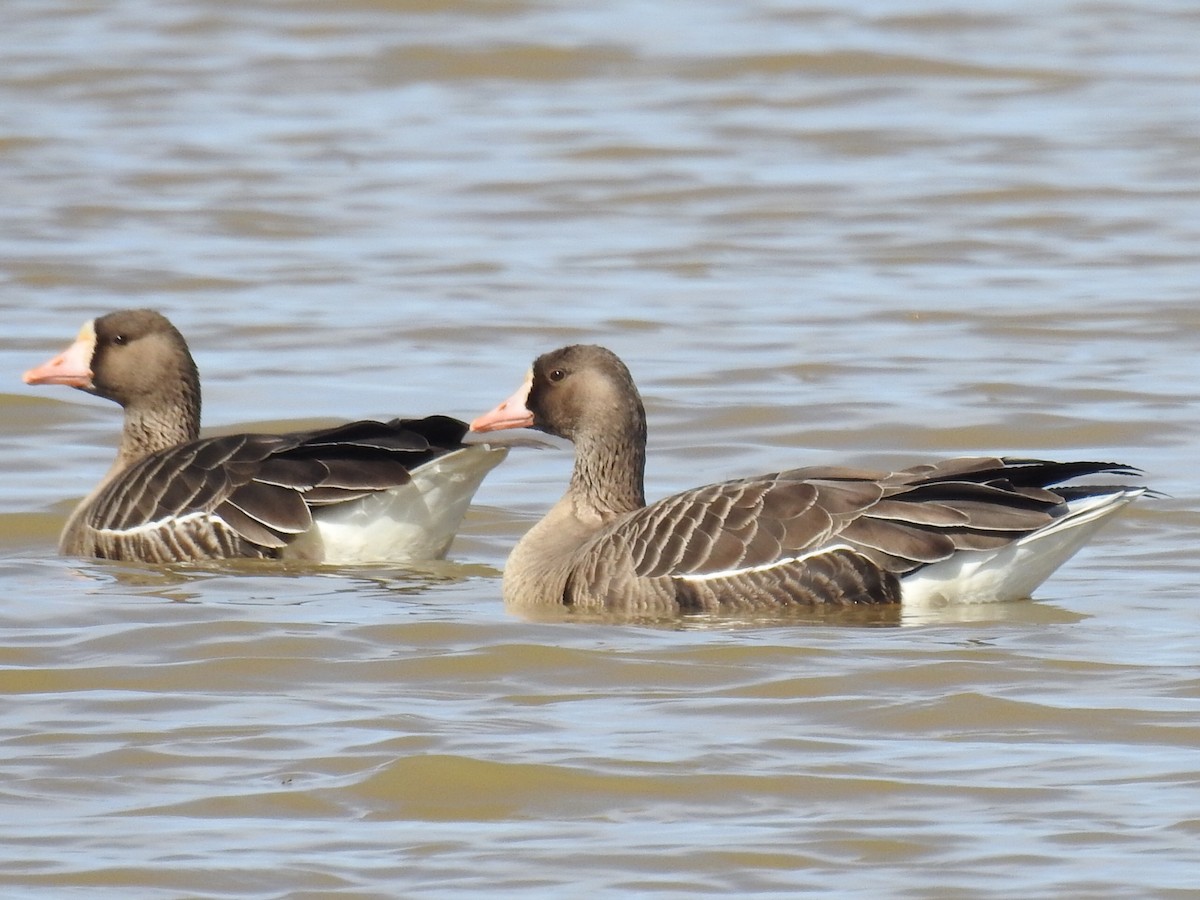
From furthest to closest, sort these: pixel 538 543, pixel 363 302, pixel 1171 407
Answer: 1. pixel 363 302
2. pixel 1171 407
3. pixel 538 543

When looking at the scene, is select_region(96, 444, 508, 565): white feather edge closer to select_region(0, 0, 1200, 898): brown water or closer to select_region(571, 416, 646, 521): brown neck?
select_region(0, 0, 1200, 898): brown water

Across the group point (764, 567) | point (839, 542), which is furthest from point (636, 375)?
point (839, 542)

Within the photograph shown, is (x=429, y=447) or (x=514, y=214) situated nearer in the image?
(x=429, y=447)

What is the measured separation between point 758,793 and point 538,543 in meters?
3.21

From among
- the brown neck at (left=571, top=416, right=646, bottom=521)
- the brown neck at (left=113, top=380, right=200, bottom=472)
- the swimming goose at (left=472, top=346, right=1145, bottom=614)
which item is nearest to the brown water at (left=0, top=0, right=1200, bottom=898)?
the swimming goose at (left=472, top=346, right=1145, bottom=614)

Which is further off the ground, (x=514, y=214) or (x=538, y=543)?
(x=514, y=214)

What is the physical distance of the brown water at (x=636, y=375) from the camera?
6742 millimetres

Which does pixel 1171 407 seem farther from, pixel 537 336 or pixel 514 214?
pixel 514 214

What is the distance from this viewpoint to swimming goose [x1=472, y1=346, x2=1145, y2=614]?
9219 millimetres

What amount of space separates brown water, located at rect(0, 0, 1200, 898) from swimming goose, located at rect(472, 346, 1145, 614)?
0.65 feet

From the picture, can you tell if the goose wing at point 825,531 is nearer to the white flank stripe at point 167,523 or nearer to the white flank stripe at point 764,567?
the white flank stripe at point 764,567

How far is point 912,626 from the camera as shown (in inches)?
360

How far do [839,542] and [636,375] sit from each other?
18.3 feet

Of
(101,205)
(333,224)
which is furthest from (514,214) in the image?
(101,205)
